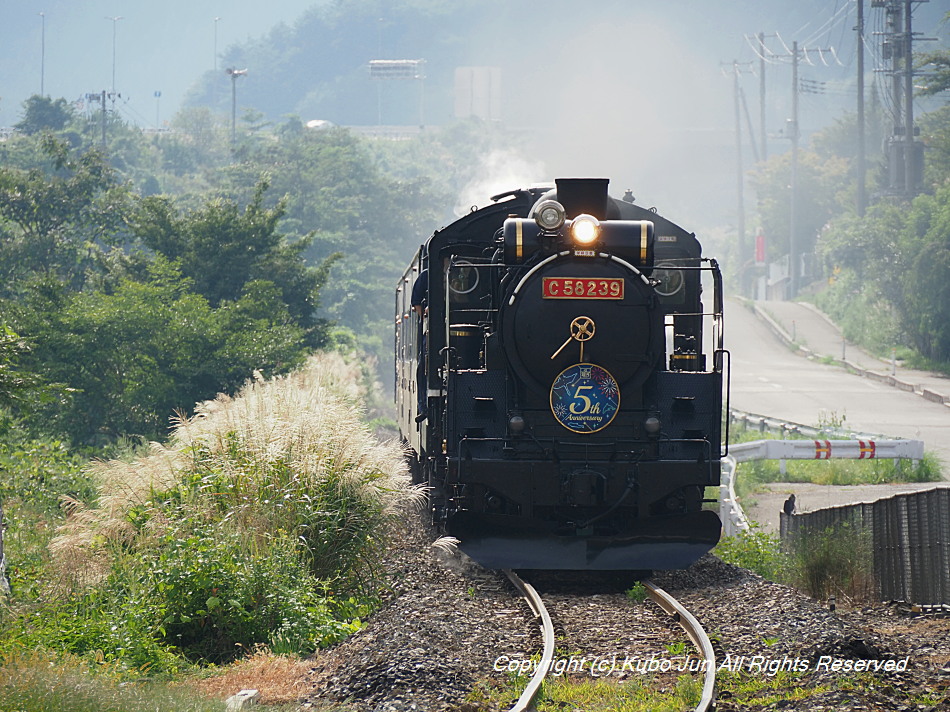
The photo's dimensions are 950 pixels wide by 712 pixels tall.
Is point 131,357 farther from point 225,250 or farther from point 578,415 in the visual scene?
point 578,415

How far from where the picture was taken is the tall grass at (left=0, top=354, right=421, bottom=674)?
9617 millimetres

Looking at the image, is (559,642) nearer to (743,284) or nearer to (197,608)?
(197,608)

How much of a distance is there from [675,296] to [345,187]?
212 feet

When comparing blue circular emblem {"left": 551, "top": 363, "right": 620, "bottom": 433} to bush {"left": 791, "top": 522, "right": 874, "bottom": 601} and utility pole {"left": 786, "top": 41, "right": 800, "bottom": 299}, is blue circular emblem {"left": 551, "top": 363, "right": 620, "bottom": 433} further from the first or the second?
utility pole {"left": 786, "top": 41, "right": 800, "bottom": 299}

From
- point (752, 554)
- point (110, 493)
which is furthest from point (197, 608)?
point (752, 554)

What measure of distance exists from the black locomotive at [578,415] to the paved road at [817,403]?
970 cm

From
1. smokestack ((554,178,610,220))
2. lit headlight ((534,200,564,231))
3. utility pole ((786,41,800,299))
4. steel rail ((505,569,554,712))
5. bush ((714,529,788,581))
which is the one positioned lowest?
bush ((714,529,788,581))

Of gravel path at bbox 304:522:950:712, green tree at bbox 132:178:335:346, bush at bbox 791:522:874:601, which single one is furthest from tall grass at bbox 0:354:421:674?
green tree at bbox 132:178:335:346

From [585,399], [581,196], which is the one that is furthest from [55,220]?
[585,399]

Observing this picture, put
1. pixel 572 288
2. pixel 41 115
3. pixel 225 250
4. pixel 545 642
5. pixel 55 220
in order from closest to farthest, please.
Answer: pixel 545 642
pixel 572 288
pixel 225 250
pixel 55 220
pixel 41 115

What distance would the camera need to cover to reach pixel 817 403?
43.7 m

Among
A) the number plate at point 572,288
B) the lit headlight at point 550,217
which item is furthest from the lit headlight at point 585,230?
the number plate at point 572,288

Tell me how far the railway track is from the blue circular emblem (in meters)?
1.66

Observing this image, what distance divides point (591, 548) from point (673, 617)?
1754 millimetres
